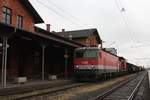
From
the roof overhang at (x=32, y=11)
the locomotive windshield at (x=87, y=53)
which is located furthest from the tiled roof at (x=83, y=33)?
the locomotive windshield at (x=87, y=53)

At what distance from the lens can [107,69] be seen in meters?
32.6

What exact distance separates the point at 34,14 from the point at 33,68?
611 centimetres

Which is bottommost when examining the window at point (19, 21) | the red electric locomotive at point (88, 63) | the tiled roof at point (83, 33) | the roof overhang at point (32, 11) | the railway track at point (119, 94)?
the railway track at point (119, 94)

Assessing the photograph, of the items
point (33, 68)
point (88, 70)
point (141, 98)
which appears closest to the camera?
point (141, 98)

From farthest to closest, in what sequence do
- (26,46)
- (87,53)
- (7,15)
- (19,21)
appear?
(19,21) < (7,15) < (26,46) < (87,53)

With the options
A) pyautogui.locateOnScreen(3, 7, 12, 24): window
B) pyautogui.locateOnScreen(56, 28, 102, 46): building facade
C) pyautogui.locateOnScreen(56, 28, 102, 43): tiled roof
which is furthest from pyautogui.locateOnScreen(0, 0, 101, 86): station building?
pyautogui.locateOnScreen(56, 28, 102, 43): tiled roof

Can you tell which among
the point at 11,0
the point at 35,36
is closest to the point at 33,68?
the point at 11,0

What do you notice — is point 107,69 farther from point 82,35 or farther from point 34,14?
point 82,35

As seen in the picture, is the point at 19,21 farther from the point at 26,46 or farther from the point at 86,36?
the point at 86,36

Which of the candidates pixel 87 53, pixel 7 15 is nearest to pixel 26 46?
pixel 7 15

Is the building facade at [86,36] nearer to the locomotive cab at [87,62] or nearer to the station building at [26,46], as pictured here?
the station building at [26,46]

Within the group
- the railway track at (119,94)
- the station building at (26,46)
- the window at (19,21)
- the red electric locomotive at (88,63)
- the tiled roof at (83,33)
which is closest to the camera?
the railway track at (119,94)

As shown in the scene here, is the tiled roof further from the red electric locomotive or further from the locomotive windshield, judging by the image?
the red electric locomotive

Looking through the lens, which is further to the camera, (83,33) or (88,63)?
(83,33)
